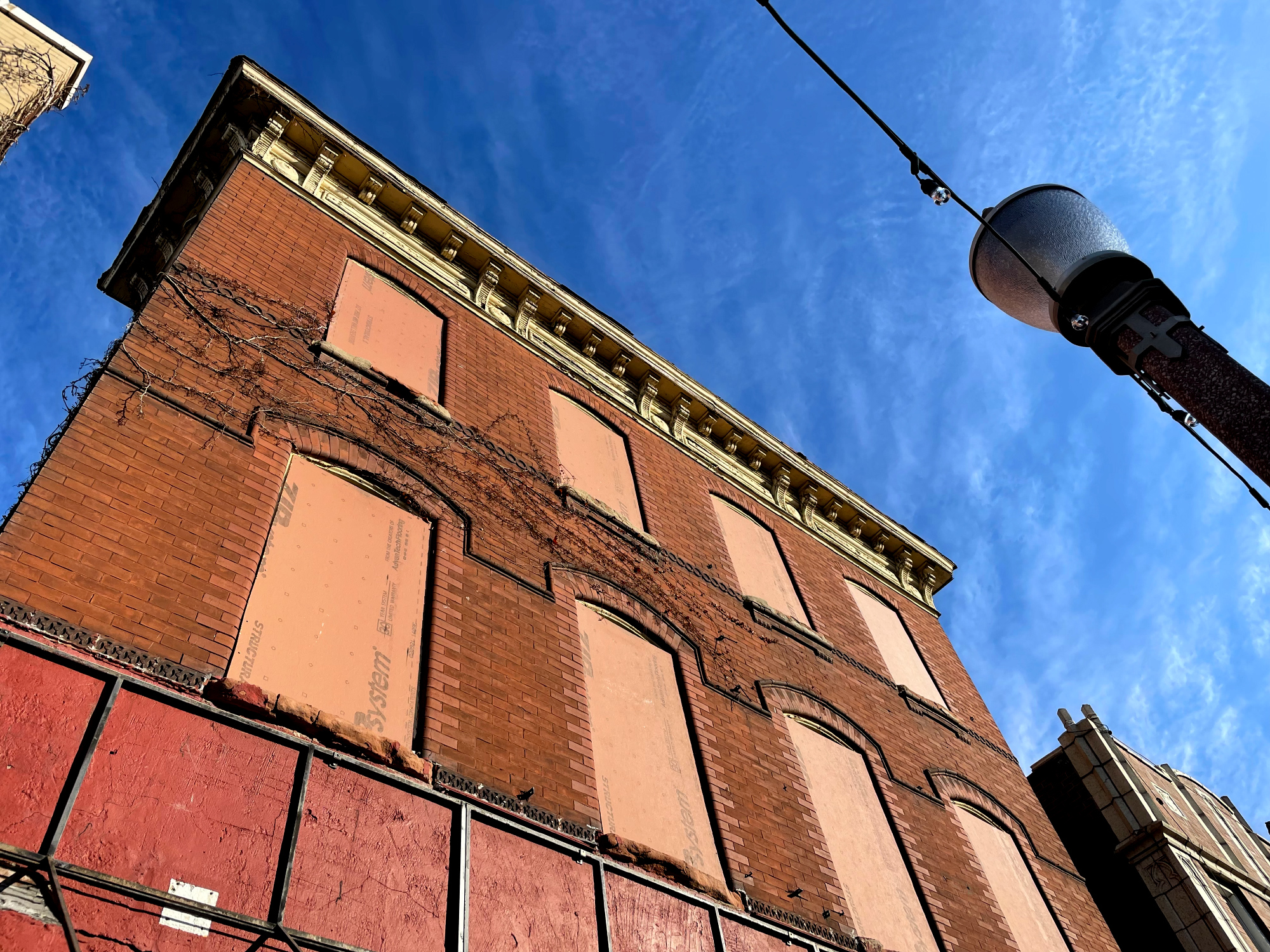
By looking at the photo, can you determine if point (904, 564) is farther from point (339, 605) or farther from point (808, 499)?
point (339, 605)

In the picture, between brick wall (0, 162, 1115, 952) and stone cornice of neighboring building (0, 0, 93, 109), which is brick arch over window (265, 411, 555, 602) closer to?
brick wall (0, 162, 1115, 952)

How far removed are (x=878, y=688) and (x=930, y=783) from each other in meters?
1.38

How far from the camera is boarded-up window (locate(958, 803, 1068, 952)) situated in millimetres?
10133

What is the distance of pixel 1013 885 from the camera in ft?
35.1

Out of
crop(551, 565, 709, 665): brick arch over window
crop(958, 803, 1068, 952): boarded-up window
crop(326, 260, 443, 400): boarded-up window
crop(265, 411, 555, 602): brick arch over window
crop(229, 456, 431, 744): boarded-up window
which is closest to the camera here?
crop(229, 456, 431, 744): boarded-up window

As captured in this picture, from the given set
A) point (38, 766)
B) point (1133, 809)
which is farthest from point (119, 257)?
point (1133, 809)

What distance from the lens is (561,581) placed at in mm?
8414

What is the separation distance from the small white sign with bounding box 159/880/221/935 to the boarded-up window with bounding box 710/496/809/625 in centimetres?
778

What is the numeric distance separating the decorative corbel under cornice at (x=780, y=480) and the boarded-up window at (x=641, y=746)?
603 cm

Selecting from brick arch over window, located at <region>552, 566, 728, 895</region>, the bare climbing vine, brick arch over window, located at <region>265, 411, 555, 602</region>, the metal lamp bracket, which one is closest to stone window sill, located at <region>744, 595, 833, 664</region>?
brick arch over window, located at <region>552, 566, 728, 895</region>

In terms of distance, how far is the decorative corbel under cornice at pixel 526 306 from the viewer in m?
11.9

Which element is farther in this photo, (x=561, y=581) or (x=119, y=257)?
(x=119, y=257)

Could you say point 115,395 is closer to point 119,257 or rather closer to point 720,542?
point 119,257

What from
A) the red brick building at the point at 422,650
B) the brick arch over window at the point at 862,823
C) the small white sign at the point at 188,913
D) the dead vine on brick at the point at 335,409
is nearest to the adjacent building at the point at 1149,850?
the red brick building at the point at 422,650
